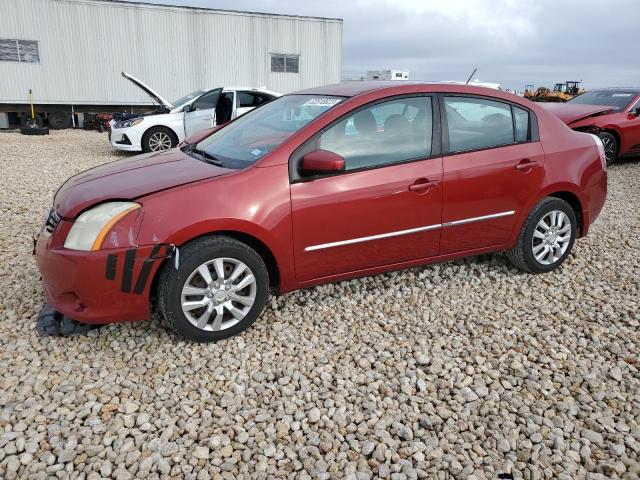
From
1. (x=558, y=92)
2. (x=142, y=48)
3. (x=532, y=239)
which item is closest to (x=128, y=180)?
(x=532, y=239)

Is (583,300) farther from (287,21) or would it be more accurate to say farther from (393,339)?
(287,21)

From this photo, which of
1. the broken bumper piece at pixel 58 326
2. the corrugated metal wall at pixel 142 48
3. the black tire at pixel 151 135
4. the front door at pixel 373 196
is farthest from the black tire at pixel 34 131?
the front door at pixel 373 196

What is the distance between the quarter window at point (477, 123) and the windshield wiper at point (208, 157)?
1680mm

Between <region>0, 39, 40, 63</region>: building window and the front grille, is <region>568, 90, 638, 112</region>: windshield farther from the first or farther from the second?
<region>0, 39, 40, 63</region>: building window

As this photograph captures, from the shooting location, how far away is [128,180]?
3307 mm

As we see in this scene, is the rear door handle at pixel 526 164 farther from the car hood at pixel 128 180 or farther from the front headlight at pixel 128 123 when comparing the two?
the front headlight at pixel 128 123

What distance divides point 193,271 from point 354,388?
116 cm

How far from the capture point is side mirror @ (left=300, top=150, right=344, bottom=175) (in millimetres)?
3227

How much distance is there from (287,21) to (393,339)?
1730 centimetres

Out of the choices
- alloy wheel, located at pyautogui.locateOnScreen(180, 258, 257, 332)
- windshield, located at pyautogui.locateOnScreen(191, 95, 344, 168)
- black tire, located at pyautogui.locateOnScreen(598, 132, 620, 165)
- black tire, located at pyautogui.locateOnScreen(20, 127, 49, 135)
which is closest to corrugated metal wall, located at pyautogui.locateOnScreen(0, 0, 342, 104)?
black tire, located at pyautogui.locateOnScreen(20, 127, 49, 135)

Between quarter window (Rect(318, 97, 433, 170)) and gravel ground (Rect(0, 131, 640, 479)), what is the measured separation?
109 centimetres

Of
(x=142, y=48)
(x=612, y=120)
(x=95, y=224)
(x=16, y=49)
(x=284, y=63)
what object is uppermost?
(x=142, y=48)

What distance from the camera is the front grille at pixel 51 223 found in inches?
124

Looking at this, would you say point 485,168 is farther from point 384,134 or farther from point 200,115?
point 200,115
